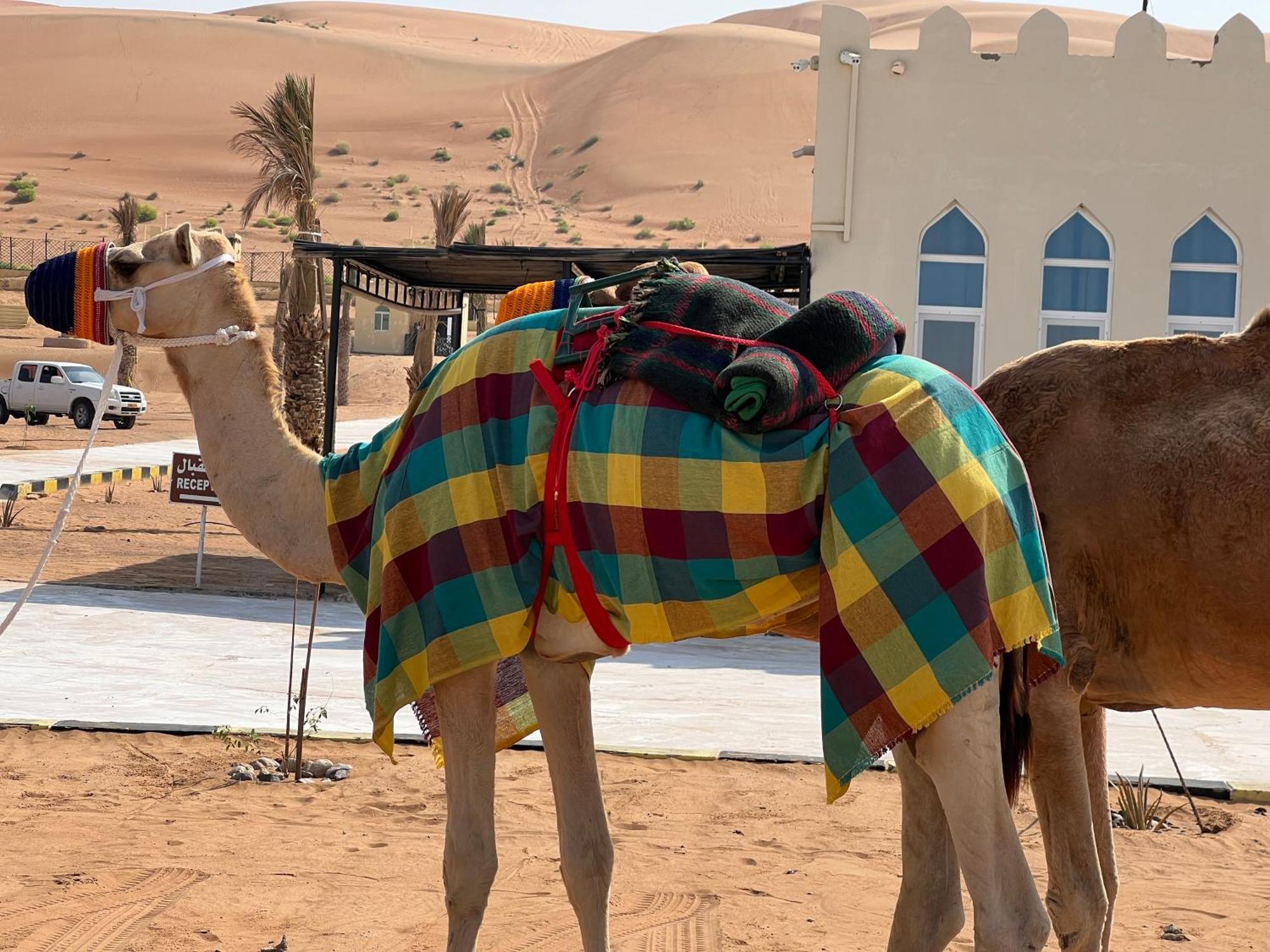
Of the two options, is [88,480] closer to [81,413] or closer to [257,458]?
[81,413]

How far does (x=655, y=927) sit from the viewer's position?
17.7ft

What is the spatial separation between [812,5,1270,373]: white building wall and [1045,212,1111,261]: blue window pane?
14 centimetres

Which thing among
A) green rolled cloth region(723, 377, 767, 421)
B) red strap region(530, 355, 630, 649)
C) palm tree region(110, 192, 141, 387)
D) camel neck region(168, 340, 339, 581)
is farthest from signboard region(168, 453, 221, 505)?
palm tree region(110, 192, 141, 387)

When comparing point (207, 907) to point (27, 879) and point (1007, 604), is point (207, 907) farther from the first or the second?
point (1007, 604)

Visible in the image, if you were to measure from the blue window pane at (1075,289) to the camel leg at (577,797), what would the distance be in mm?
10202

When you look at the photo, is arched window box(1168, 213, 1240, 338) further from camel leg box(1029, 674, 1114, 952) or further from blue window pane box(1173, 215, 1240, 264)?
camel leg box(1029, 674, 1114, 952)

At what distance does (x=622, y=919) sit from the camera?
17.9ft

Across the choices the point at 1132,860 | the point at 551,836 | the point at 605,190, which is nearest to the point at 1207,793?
the point at 1132,860

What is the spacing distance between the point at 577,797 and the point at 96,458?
21749 millimetres

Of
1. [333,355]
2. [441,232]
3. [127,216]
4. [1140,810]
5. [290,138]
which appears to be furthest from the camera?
[127,216]

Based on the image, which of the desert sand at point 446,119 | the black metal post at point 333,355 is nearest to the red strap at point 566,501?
the black metal post at point 333,355

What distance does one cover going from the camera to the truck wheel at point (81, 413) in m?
31.5

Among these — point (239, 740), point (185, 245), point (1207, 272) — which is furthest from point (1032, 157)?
point (185, 245)

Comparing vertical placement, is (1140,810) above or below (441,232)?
below
